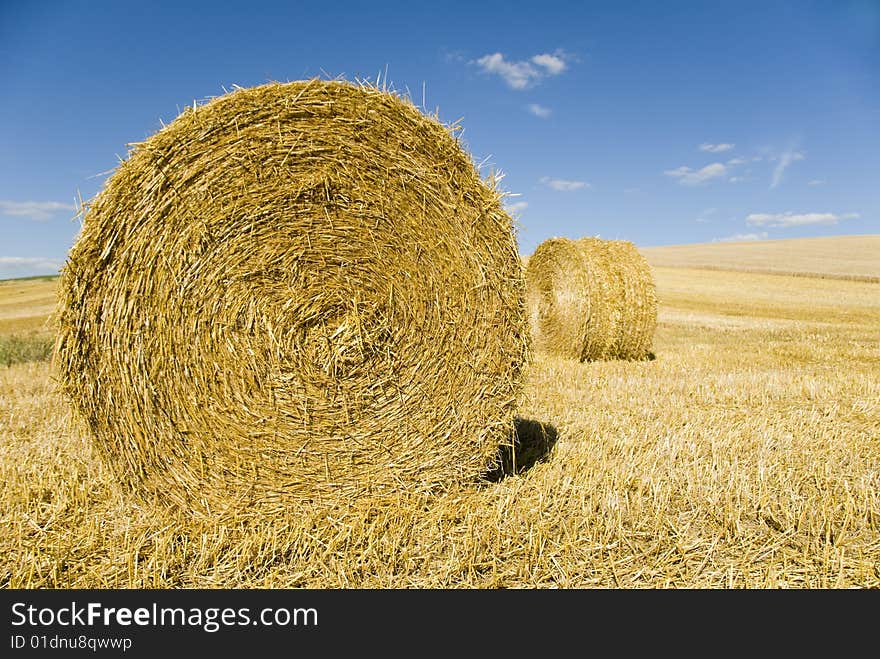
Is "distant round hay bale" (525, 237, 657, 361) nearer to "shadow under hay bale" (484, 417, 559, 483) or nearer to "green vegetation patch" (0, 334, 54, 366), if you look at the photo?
"shadow under hay bale" (484, 417, 559, 483)

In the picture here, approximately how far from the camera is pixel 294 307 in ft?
12.8

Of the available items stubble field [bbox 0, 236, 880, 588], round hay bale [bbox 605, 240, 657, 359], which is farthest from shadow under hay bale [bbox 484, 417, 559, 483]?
round hay bale [bbox 605, 240, 657, 359]

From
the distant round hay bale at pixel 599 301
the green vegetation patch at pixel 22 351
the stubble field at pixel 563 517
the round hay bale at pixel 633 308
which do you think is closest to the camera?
the stubble field at pixel 563 517

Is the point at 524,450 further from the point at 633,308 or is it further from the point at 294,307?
the point at 633,308

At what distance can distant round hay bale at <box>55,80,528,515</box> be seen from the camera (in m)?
3.62

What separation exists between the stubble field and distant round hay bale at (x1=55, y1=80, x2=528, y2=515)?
33cm

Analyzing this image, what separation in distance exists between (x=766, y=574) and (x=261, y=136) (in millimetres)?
3766

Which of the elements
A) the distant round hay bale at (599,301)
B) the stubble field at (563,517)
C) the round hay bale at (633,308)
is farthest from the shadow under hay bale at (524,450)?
the round hay bale at (633,308)

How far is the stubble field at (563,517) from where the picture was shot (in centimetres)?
313

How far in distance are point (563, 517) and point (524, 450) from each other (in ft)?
4.32

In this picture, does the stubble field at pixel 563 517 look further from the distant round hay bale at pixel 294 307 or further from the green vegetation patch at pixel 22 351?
the green vegetation patch at pixel 22 351

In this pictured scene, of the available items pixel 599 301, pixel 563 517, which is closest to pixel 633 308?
pixel 599 301

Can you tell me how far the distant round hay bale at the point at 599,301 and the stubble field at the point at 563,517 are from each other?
2.98 m

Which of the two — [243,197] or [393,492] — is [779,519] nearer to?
[393,492]
